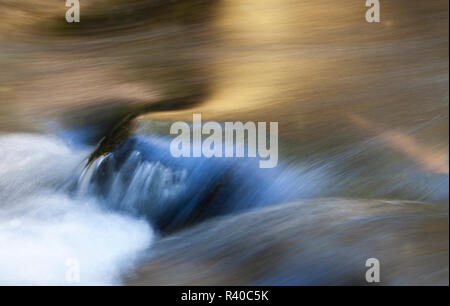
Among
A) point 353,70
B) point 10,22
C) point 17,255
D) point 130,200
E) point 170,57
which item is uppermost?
point 10,22

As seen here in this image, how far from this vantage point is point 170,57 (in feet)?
10.2

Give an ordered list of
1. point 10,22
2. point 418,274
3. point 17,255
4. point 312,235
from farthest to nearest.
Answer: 1. point 10,22
2. point 17,255
3. point 312,235
4. point 418,274

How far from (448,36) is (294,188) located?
3.58 ft

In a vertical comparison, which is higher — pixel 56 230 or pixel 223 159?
pixel 223 159

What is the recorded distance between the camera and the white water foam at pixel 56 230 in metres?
2.47

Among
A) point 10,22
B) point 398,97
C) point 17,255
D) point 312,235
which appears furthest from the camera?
point 10,22

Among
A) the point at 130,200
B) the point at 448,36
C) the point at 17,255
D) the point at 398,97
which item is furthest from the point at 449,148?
the point at 17,255

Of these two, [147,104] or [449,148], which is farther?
[147,104]

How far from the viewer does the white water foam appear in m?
2.47

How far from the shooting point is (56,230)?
8.64 feet
